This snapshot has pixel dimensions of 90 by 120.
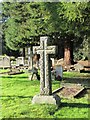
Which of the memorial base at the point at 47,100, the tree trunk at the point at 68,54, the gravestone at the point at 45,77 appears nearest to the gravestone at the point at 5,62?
the tree trunk at the point at 68,54

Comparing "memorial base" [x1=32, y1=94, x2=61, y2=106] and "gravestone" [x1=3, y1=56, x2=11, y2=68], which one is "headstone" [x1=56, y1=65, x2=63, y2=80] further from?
"gravestone" [x1=3, y1=56, x2=11, y2=68]

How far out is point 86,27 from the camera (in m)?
17.7

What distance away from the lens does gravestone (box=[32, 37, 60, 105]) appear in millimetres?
9742

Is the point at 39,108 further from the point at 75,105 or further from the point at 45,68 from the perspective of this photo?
the point at 45,68

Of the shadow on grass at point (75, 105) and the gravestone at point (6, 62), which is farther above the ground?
the shadow on grass at point (75, 105)

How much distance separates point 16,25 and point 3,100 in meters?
21.3

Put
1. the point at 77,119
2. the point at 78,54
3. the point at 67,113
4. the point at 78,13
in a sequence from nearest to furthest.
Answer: the point at 77,119, the point at 67,113, the point at 78,13, the point at 78,54

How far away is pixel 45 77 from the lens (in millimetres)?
10016

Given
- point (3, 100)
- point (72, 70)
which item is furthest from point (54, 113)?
point (72, 70)

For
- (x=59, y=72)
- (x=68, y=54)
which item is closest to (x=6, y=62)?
(x=68, y=54)

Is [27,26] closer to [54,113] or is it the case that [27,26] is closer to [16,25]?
[16,25]

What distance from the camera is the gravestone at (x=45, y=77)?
384 inches

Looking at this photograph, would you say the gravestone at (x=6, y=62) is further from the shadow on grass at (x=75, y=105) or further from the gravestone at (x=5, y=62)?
the shadow on grass at (x=75, y=105)

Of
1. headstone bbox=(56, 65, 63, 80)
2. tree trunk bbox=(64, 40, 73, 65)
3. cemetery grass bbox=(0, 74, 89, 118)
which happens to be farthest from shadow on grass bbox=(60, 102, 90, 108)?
tree trunk bbox=(64, 40, 73, 65)
